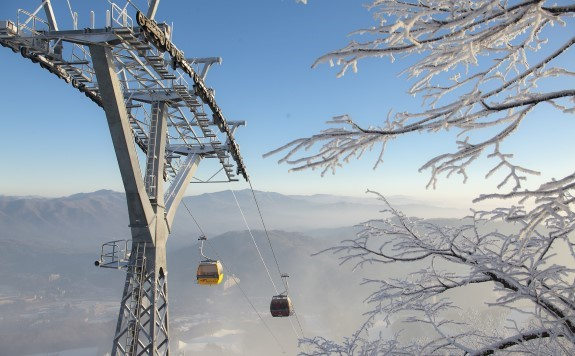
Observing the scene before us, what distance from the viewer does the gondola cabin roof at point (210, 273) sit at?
1521 centimetres

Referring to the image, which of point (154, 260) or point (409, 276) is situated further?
point (154, 260)

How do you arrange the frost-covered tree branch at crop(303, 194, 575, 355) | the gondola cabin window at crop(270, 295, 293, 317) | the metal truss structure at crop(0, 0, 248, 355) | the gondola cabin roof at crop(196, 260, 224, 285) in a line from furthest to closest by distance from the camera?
the gondola cabin window at crop(270, 295, 293, 317) → the gondola cabin roof at crop(196, 260, 224, 285) → the metal truss structure at crop(0, 0, 248, 355) → the frost-covered tree branch at crop(303, 194, 575, 355)

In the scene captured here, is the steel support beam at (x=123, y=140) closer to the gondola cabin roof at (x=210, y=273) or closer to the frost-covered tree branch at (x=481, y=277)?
the gondola cabin roof at (x=210, y=273)

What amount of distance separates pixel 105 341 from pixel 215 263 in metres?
139

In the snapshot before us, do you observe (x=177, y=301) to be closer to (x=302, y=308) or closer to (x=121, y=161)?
(x=302, y=308)

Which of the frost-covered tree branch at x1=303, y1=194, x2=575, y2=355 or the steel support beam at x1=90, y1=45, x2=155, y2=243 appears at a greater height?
the steel support beam at x1=90, y1=45, x2=155, y2=243

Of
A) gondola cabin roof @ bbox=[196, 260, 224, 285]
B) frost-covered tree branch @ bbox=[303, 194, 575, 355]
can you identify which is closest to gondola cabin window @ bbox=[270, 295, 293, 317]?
gondola cabin roof @ bbox=[196, 260, 224, 285]

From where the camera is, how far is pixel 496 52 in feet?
12.0

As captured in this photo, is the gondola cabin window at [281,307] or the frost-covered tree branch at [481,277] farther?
the gondola cabin window at [281,307]

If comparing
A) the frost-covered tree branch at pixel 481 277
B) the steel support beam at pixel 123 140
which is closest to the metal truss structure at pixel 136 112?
the steel support beam at pixel 123 140

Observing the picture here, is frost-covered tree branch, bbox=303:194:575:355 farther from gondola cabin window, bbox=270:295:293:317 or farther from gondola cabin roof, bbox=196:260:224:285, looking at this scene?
gondola cabin window, bbox=270:295:293:317

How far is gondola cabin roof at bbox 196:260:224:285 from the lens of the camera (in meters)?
15.2

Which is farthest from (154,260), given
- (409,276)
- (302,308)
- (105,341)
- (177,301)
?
(177,301)

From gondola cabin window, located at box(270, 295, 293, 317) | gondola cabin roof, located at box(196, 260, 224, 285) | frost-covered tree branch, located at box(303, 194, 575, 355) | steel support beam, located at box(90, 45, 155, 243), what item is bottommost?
gondola cabin window, located at box(270, 295, 293, 317)
